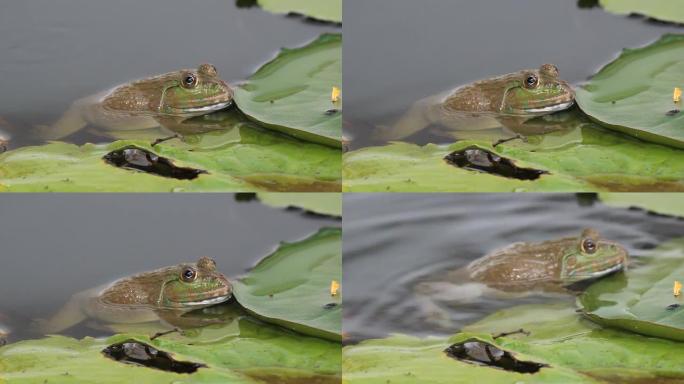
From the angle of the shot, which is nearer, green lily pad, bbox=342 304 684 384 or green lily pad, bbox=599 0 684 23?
green lily pad, bbox=342 304 684 384

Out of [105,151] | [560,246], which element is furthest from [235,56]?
[560,246]

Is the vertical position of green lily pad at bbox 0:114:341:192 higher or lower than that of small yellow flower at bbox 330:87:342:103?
lower

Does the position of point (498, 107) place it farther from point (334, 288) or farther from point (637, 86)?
point (334, 288)

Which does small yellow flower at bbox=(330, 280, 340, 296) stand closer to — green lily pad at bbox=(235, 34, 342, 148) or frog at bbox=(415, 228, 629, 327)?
frog at bbox=(415, 228, 629, 327)

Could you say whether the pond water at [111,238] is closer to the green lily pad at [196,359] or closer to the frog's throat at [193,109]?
the green lily pad at [196,359]

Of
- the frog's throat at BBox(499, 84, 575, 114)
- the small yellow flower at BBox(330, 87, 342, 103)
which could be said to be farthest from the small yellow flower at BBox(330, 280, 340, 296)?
the frog's throat at BBox(499, 84, 575, 114)

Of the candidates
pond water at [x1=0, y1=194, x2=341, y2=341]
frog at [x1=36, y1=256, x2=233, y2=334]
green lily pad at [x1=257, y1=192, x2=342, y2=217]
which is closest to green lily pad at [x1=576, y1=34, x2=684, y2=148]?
green lily pad at [x1=257, y1=192, x2=342, y2=217]

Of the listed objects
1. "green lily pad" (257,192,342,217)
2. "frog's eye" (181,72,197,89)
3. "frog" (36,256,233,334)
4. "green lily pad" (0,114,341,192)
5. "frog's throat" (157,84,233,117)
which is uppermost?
"frog's eye" (181,72,197,89)

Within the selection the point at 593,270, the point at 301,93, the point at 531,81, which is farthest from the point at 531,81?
the point at 301,93
